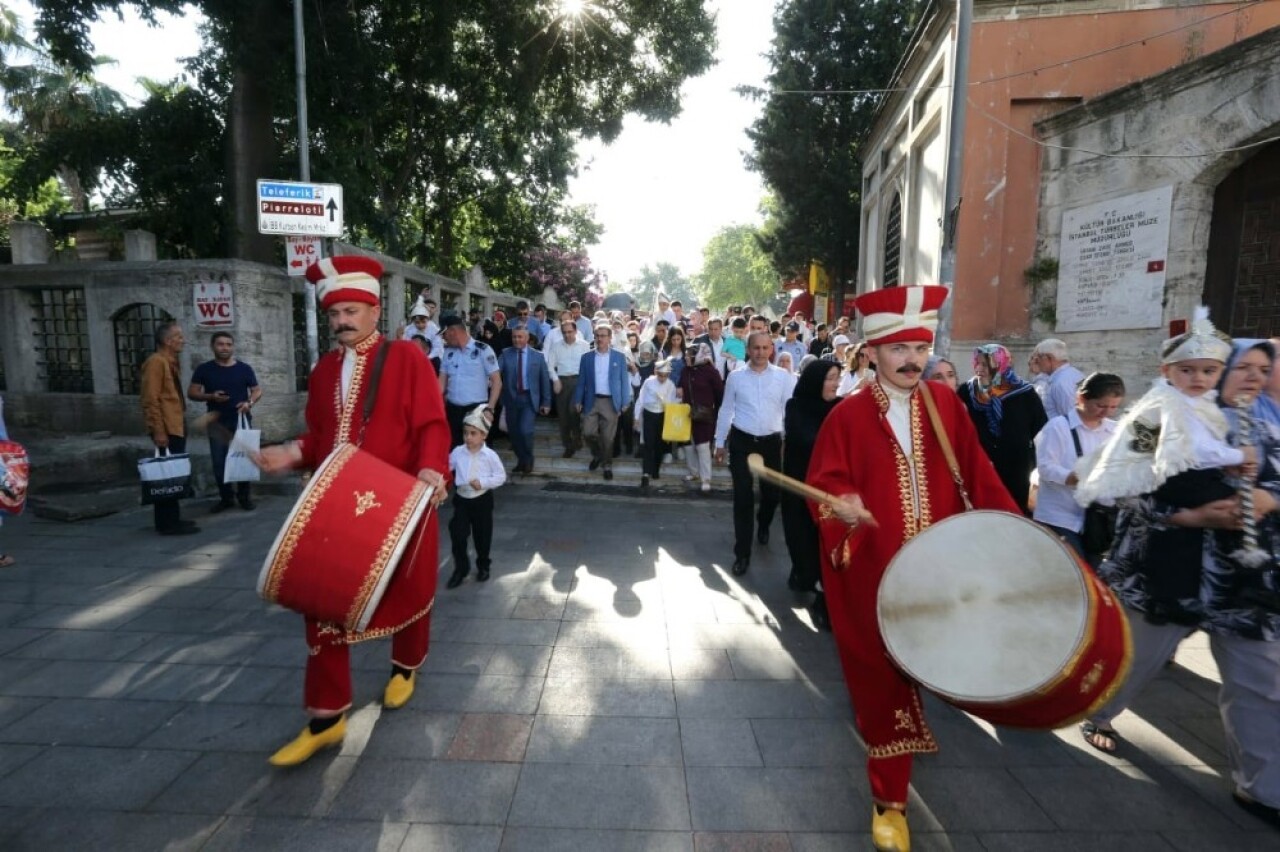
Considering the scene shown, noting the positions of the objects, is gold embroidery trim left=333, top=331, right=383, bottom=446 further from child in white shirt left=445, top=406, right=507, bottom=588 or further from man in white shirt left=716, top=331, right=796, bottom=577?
man in white shirt left=716, top=331, right=796, bottom=577

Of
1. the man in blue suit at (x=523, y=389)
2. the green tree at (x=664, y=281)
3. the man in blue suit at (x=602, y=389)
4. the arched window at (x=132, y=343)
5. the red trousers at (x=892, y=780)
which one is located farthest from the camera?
the green tree at (x=664, y=281)

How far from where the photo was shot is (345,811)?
8.53 ft

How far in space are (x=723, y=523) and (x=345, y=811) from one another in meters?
5.08

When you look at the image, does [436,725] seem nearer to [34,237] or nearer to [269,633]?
[269,633]

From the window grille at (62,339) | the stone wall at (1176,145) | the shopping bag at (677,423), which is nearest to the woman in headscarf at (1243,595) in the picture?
the shopping bag at (677,423)

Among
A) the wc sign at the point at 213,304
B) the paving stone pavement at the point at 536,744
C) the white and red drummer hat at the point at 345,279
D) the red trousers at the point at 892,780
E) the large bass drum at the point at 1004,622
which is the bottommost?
the paving stone pavement at the point at 536,744

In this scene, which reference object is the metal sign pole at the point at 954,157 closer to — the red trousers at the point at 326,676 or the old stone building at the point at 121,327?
the red trousers at the point at 326,676

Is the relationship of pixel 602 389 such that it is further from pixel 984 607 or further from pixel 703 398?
pixel 984 607

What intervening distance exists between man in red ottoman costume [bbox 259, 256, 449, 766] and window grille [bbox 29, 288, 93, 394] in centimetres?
959

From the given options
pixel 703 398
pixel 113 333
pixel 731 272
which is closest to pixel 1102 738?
pixel 703 398

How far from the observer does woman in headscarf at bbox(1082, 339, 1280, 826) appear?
258 centimetres

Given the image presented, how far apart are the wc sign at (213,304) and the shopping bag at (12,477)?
433 centimetres

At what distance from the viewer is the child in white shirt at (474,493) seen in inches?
203

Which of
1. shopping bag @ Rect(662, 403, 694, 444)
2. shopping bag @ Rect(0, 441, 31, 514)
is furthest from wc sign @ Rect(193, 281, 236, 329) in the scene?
shopping bag @ Rect(662, 403, 694, 444)
